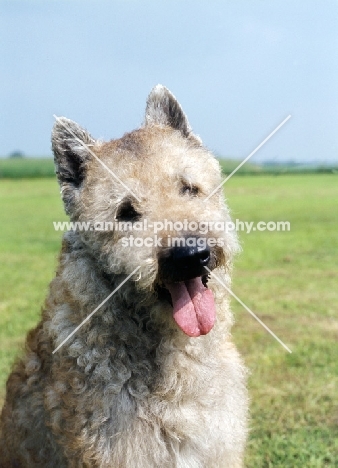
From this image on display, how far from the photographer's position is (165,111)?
4125mm

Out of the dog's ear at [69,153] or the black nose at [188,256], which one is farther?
the dog's ear at [69,153]

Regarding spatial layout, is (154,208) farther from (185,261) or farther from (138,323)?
(138,323)

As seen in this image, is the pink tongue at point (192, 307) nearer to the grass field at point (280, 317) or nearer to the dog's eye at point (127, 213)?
the dog's eye at point (127, 213)

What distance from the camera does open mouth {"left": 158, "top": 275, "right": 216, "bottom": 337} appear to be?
3.36 meters

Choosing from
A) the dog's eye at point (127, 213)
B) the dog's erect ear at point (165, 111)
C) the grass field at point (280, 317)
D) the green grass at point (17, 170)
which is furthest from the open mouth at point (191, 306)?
the green grass at point (17, 170)

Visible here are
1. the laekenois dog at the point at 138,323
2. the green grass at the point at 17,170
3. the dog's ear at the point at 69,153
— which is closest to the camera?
the laekenois dog at the point at 138,323

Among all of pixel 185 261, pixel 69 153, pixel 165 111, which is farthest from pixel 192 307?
pixel 165 111

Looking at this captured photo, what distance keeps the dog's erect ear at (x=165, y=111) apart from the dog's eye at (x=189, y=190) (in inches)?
21.4

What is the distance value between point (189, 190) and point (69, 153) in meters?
0.85

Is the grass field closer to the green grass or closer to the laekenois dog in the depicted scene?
the laekenois dog

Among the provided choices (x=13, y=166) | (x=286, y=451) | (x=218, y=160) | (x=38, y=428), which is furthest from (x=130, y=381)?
(x=13, y=166)

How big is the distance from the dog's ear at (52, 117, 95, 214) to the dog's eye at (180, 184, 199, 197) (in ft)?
2.21

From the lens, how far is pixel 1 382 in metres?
6.72

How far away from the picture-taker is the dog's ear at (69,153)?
385 centimetres
